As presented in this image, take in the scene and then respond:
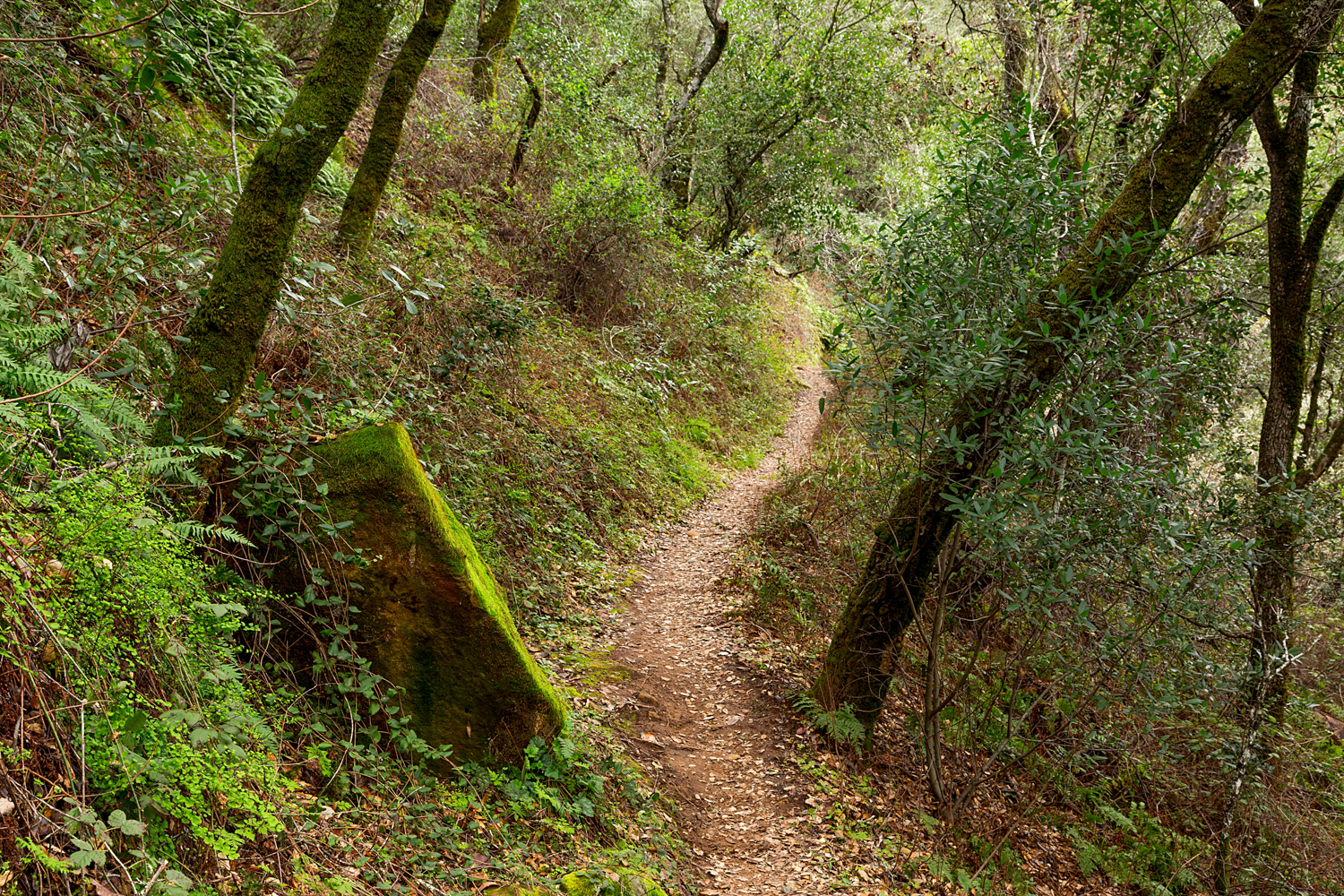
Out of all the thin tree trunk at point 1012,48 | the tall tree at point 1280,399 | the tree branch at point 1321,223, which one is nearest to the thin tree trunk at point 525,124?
the thin tree trunk at point 1012,48

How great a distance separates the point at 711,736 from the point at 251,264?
5279 mm

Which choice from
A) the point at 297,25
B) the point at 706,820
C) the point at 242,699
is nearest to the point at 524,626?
the point at 706,820

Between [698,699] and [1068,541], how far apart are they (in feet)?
12.2

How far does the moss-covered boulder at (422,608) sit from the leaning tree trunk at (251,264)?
0.71 metres

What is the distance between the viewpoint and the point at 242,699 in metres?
3.40

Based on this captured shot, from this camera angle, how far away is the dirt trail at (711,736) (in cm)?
553

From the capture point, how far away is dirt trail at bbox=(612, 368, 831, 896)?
218 inches

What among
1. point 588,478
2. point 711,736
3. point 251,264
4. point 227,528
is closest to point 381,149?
point 251,264

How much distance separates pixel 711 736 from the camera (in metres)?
6.80

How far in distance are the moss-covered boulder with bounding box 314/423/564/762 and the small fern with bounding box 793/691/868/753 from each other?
127 inches

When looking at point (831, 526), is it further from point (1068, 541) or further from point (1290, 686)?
point (1290, 686)

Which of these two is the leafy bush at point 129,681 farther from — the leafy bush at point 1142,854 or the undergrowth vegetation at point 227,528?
the leafy bush at point 1142,854

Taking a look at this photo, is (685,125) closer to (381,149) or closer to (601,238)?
(601,238)

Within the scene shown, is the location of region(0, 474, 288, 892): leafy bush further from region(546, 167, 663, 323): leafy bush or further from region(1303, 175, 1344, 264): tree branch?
region(546, 167, 663, 323): leafy bush
